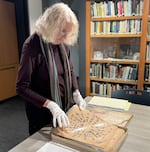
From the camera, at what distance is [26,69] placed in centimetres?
119

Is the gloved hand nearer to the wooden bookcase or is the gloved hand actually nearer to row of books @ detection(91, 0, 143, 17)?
row of books @ detection(91, 0, 143, 17)

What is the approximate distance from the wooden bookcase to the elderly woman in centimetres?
253

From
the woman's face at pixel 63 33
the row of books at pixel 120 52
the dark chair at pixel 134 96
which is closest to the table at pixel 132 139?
the dark chair at pixel 134 96

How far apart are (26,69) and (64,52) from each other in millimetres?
322

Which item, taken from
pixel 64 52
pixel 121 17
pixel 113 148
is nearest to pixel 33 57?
pixel 64 52

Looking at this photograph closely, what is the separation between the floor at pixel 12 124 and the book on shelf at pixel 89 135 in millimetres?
1467

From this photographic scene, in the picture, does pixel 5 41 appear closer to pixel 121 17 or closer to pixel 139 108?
pixel 121 17

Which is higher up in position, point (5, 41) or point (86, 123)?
point (5, 41)

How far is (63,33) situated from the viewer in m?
1.28

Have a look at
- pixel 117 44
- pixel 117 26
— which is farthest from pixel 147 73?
pixel 117 26

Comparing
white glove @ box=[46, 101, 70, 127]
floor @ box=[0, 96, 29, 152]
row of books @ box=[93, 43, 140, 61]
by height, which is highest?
row of books @ box=[93, 43, 140, 61]

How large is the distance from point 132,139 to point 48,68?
661 millimetres

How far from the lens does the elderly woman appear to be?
1.18 metres

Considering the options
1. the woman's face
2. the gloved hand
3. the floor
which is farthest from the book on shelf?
the floor
